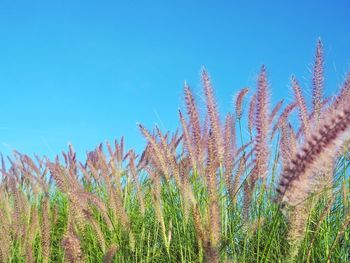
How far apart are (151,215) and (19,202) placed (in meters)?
1.46

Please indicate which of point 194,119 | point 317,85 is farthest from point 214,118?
point 317,85

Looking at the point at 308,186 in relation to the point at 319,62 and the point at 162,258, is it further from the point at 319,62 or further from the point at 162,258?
the point at 162,258

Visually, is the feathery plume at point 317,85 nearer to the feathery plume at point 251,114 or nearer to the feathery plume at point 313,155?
the feathery plume at point 251,114

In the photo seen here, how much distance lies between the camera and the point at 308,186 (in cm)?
196

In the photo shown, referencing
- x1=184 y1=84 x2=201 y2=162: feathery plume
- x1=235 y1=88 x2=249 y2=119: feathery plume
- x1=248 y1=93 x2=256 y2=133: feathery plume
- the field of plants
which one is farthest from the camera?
x1=235 y1=88 x2=249 y2=119: feathery plume

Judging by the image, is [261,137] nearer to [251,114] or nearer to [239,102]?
[251,114]

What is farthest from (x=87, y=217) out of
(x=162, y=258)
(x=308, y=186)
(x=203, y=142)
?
(x=308, y=186)

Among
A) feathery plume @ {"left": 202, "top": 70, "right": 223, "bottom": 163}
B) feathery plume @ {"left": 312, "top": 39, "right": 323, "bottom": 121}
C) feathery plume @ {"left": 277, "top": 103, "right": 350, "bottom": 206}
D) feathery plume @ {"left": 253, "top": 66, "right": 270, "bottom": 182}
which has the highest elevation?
feathery plume @ {"left": 312, "top": 39, "right": 323, "bottom": 121}

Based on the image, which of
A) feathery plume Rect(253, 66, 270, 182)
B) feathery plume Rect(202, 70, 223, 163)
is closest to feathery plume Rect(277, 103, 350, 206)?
feathery plume Rect(253, 66, 270, 182)

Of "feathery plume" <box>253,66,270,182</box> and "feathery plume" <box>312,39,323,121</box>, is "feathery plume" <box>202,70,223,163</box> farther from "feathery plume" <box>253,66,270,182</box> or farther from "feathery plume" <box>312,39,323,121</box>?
"feathery plume" <box>312,39,323,121</box>

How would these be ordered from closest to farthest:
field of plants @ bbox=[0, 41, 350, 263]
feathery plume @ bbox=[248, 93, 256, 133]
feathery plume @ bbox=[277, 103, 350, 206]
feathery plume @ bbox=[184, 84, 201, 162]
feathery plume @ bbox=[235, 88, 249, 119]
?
feathery plume @ bbox=[277, 103, 350, 206] → field of plants @ bbox=[0, 41, 350, 263] → feathery plume @ bbox=[184, 84, 201, 162] → feathery plume @ bbox=[248, 93, 256, 133] → feathery plume @ bbox=[235, 88, 249, 119]

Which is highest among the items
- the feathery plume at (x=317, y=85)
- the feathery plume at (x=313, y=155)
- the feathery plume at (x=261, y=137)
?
the feathery plume at (x=317, y=85)

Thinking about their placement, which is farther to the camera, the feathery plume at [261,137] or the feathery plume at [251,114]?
the feathery plume at [251,114]

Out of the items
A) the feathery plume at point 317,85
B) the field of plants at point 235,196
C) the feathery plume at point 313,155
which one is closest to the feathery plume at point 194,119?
the field of plants at point 235,196
